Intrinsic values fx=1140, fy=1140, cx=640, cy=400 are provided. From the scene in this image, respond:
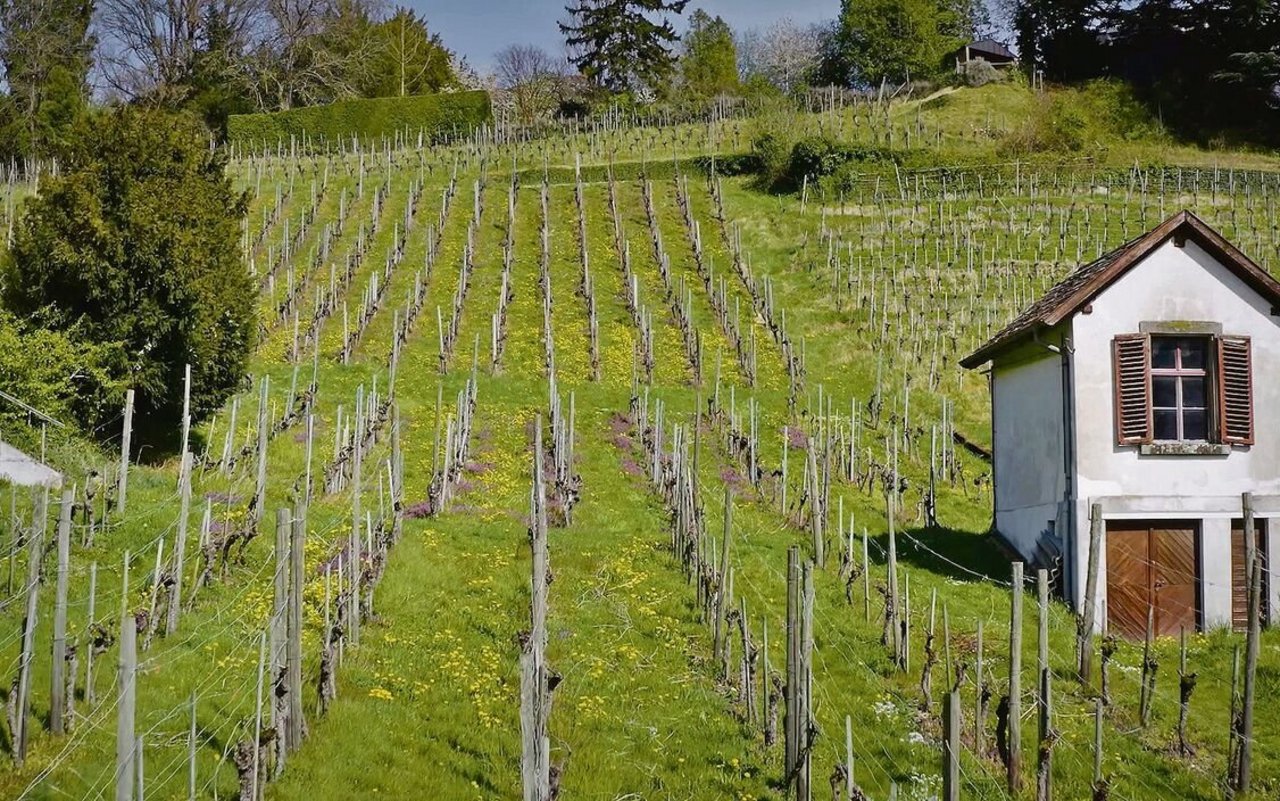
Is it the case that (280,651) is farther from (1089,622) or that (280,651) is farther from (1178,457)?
(1178,457)

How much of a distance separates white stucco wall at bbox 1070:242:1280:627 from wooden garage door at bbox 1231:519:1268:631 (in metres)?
0.16

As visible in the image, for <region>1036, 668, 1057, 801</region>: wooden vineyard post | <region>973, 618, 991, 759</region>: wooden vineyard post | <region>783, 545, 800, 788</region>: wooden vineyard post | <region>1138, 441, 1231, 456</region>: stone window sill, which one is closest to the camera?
<region>1036, 668, 1057, 801</region>: wooden vineyard post

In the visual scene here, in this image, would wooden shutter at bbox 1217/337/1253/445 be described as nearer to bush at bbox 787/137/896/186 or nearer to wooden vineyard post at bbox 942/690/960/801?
wooden vineyard post at bbox 942/690/960/801

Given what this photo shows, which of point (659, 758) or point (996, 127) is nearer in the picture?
point (659, 758)

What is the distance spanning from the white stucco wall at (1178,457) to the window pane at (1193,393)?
81 centimetres

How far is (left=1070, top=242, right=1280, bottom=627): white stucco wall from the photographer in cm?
1720

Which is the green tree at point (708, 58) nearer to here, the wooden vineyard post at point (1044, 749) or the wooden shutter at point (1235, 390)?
the wooden shutter at point (1235, 390)

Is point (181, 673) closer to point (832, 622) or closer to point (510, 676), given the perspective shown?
point (510, 676)

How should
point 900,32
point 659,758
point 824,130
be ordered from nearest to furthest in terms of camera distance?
point 659,758, point 824,130, point 900,32

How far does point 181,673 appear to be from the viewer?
12.6 metres

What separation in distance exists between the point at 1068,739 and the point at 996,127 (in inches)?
2027

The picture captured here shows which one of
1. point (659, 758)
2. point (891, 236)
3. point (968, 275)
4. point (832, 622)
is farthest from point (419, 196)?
point (659, 758)

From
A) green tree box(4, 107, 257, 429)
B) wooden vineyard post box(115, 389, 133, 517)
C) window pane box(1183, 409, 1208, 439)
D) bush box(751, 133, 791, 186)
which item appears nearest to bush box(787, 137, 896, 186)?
bush box(751, 133, 791, 186)

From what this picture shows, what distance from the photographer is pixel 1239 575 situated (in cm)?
1714
